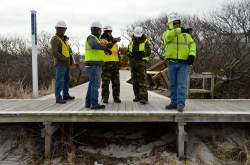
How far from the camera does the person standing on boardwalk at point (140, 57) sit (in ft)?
20.6

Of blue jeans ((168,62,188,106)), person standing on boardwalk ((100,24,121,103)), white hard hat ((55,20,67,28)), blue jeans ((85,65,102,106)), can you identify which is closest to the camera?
blue jeans ((168,62,188,106))

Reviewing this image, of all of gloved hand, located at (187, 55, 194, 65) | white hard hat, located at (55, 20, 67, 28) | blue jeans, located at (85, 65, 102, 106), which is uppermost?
white hard hat, located at (55, 20, 67, 28)

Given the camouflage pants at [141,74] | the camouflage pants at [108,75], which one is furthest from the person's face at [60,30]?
the camouflage pants at [141,74]

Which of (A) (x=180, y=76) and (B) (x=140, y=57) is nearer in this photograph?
(A) (x=180, y=76)

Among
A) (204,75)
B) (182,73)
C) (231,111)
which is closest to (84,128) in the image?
(182,73)

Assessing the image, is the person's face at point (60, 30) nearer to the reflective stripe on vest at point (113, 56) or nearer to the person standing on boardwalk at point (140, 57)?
the reflective stripe on vest at point (113, 56)

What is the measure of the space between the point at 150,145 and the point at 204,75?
3551 mm

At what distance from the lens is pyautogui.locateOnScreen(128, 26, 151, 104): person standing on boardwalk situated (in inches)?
Answer: 247

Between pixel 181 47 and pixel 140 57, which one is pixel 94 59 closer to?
pixel 140 57

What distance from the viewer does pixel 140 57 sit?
6.36m

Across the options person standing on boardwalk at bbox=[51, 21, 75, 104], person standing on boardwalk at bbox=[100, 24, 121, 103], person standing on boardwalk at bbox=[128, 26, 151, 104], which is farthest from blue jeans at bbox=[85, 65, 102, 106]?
person standing on boardwalk at bbox=[128, 26, 151, 104]

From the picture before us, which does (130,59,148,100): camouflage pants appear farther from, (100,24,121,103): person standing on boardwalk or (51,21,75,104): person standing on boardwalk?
(51,21,75,104): person standing on boardwalk

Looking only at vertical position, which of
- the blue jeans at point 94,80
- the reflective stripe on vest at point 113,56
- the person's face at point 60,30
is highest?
the person's face at point 60,30

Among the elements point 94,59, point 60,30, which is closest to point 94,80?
point 94,59
